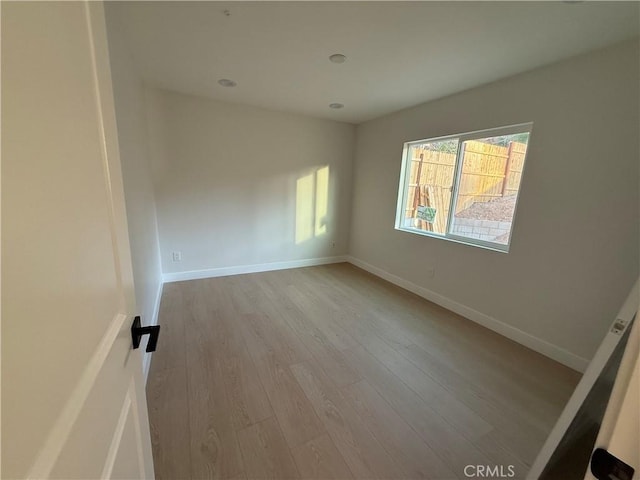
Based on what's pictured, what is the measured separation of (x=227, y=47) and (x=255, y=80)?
0.63 m

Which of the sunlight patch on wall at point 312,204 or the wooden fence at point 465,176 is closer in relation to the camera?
the wooden fence at point 465,176

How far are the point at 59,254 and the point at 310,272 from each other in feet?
12.5

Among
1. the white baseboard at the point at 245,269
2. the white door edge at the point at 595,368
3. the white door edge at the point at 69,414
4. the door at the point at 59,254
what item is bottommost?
the white baseboard at the point at 245,269

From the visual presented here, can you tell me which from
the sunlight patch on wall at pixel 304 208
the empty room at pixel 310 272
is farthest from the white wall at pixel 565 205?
the sunlight patch on wall at pixel 304 208

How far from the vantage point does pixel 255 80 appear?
2676 millimetres

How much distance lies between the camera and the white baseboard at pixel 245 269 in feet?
11.7

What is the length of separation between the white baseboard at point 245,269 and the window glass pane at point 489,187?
7.47 ft

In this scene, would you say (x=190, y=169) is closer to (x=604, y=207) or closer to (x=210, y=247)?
(x=210, y=247)

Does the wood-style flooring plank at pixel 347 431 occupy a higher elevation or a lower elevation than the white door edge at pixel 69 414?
lower

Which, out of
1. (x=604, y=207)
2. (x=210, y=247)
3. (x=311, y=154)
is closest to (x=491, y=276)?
(x=604, y=207)

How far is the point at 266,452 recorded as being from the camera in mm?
1322

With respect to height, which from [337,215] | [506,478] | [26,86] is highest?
[26,86]

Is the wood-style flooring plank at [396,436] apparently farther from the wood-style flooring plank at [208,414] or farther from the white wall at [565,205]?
the white wall at [565,205]

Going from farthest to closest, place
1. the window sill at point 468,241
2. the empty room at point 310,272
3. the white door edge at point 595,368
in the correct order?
the window sill at point 468,241 → the white door edge at point 595,368 → the empty room at point 310,272
